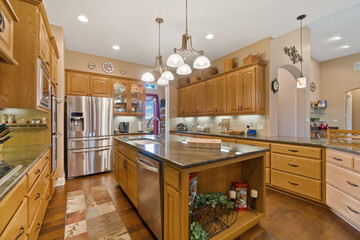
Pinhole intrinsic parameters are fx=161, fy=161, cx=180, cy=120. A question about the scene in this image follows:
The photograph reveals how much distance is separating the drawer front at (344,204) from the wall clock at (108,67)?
201 inches

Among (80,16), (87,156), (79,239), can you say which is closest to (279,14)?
(80,16)

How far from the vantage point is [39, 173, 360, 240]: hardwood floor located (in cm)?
171

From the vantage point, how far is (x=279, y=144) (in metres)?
2.70

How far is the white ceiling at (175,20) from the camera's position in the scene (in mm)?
2421

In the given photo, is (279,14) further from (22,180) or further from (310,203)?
(22,180)

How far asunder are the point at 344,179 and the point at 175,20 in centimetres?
334

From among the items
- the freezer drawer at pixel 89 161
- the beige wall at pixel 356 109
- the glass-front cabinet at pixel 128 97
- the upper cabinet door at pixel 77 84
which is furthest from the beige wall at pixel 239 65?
the beige wall at pixel 356 109

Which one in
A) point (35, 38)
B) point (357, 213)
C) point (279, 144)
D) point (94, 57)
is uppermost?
point (94, 57)

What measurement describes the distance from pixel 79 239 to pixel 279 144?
3.03 m

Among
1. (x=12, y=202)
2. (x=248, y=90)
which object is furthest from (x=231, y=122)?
(x=12, y=202)

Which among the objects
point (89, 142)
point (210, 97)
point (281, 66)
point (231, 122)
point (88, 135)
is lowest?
point (89, 142)

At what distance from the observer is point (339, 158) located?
201 cm

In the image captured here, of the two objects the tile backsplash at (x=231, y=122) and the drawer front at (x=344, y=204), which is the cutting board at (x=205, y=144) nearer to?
the drawer front at (x=344, y=204)

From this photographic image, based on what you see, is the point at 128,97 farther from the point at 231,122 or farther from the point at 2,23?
the point at 2,23
